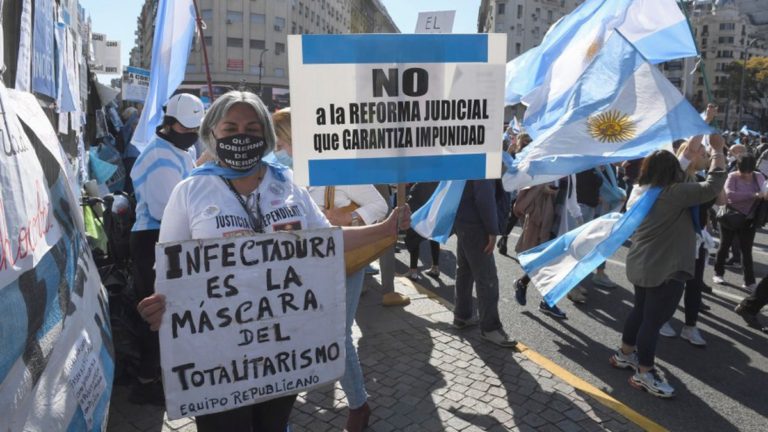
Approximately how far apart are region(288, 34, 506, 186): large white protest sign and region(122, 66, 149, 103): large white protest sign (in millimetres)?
10130

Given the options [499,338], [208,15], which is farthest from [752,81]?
[499,338]

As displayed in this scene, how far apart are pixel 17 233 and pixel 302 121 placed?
133 centimetres

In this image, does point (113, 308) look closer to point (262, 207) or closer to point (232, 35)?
point (262, 207)

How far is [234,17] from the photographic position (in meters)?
60.3

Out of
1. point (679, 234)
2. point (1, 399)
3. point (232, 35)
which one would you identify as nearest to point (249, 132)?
point (1, 399)

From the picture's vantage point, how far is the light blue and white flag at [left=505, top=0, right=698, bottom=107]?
4.98 meters

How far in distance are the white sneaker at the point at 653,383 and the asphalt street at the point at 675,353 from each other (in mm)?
45

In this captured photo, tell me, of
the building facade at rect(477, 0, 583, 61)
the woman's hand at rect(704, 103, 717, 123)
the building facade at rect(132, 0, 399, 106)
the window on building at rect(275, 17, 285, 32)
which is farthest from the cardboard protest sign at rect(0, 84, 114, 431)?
the building facade at rect(477, 0, 583, 61)

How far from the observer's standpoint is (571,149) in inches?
166

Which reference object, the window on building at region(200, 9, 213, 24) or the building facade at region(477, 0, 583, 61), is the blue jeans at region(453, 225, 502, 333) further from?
the building facade at region(477, 0, 583, 61)

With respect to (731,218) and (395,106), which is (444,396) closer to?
(395,106)

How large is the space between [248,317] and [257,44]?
64250 millimetres

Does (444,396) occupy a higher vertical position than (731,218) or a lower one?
lower

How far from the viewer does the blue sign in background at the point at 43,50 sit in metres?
3.77
